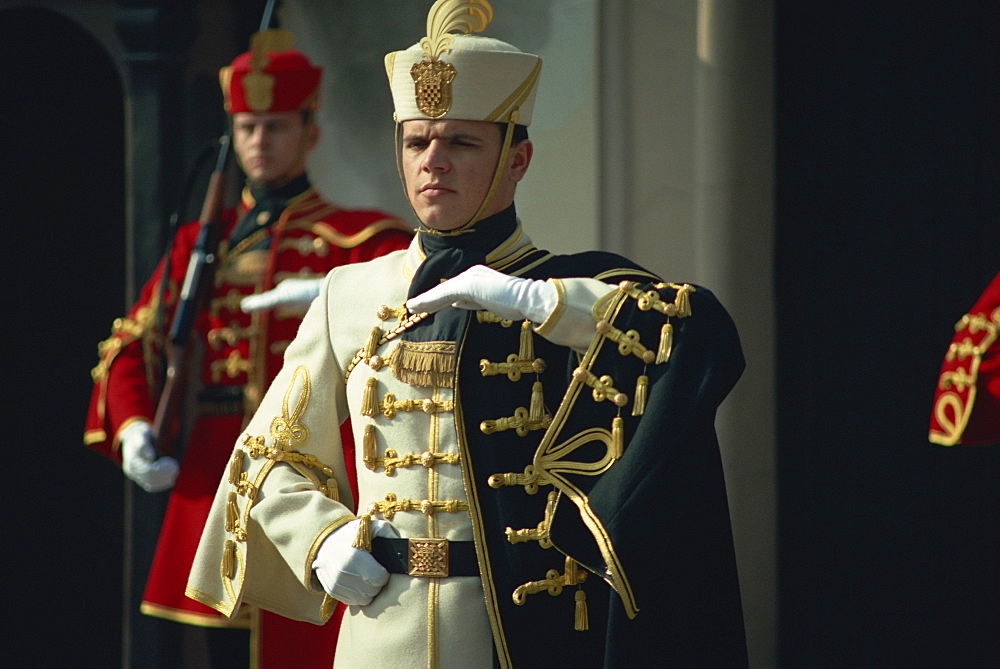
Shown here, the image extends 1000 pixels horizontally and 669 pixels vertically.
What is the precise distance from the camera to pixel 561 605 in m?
2.99

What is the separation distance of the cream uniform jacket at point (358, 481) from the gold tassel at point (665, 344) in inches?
5.5

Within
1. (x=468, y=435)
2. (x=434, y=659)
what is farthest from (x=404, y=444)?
(x=434, y=659)

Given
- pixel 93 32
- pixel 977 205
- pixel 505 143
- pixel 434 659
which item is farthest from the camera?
pixel 93 32

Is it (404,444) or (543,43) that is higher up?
(543,43)

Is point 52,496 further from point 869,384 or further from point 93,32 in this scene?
point 869,384

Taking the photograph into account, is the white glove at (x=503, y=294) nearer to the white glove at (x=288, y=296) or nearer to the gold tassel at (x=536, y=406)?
the gold tassel at (x=536, y=406)

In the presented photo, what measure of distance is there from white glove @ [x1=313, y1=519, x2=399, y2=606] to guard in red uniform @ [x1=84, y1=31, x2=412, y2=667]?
1.68 m

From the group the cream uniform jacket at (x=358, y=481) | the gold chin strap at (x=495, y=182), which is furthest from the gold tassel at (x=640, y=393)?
the gold chin strap at (x=495, y=182)

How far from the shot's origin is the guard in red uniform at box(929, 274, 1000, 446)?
3990 mm

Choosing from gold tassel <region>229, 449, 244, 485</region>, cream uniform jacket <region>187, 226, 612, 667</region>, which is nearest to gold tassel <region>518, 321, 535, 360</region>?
cream uniform jacket <region>187, 226, 612, 667</region>

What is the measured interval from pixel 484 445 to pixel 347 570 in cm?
36

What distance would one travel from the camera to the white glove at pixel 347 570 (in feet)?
9.85

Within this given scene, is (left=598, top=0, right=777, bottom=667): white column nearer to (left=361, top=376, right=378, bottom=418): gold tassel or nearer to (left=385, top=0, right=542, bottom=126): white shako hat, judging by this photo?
(left=385, top=0, right=542, bottom=126): white shako hat

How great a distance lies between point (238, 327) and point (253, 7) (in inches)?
73.4
